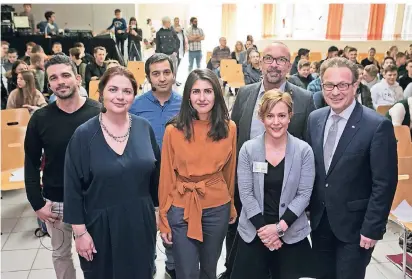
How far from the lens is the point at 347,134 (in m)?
2.10

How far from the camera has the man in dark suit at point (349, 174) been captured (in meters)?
2.06

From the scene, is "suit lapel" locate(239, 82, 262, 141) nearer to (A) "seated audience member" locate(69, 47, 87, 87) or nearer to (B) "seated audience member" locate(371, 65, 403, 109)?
(B) "seated audience member" locate(371, 65, 403, 109)

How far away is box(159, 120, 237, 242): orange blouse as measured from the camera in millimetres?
2156

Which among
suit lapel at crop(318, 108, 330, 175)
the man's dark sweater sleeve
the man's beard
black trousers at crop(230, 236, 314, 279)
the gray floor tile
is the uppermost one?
the man's beard

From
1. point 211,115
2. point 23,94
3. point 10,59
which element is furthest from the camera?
point 10,59

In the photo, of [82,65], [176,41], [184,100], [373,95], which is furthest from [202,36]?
[184,100]

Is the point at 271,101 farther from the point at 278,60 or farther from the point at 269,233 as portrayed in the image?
the point at 269,233

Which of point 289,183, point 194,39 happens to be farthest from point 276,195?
point 194,39

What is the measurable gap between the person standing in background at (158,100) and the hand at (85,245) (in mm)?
706

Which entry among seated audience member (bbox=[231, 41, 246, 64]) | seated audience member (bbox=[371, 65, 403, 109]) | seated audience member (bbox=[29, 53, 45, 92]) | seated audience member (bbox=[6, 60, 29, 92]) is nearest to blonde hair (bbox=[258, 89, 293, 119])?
seated audience member (bbox=[371, 65, 403, 109])

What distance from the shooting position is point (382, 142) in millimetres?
2029

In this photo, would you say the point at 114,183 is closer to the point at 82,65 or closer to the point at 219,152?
the point at 219,152

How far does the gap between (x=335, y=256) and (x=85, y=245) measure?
1411mm

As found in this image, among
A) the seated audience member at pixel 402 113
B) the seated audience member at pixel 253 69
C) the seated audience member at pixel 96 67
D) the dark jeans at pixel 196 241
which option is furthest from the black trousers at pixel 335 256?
the seated audience member at pixel 96 67
